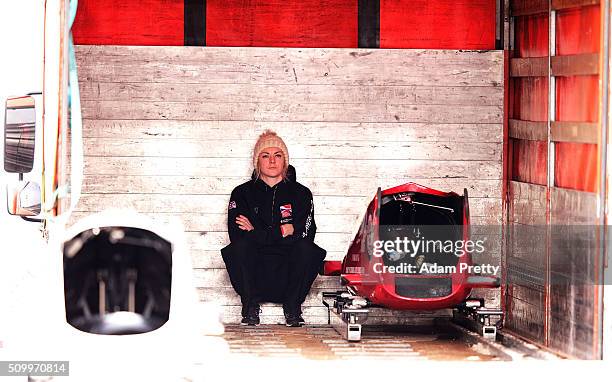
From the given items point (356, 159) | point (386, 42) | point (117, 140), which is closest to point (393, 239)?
point (356, 159)

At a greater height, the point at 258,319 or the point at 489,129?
the point at 489,129

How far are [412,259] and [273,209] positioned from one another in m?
1.24

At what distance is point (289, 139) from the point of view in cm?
882

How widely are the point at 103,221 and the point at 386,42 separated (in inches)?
98.9

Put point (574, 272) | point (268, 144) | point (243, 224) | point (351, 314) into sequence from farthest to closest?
1. point (268, 144)
2. point (243, 224)
3. point (351, 314)
4. point (574, 272)

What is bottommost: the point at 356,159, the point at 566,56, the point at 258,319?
the point at 258,319

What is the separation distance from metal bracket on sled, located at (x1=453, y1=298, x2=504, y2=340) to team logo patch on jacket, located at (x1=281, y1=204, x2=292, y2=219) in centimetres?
141

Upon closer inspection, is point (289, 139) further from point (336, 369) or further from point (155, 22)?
point (336, 369)

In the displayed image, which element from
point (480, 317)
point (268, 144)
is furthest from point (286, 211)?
point (480, 317)

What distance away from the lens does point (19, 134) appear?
5809mm

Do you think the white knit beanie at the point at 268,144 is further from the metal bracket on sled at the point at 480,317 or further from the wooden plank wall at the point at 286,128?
the metal bracket on sled at the point at 480,317

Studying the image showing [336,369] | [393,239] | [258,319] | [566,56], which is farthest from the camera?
[258,319]

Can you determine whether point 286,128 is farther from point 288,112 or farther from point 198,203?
point 198,203

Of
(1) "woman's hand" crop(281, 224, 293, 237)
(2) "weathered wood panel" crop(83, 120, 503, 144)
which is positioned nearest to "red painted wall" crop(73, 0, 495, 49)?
(2) "weathered wood panel" crop(83, 120, 503, 144)
